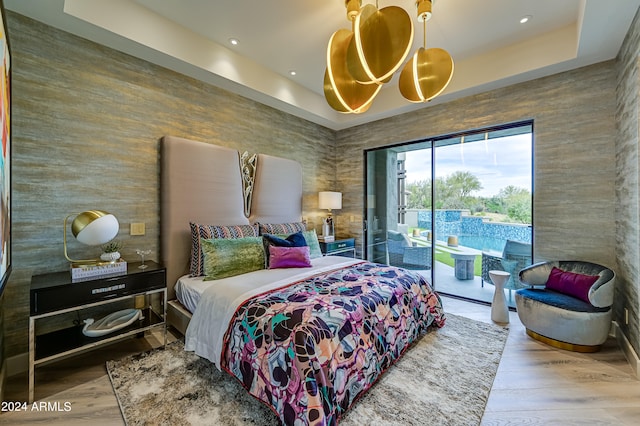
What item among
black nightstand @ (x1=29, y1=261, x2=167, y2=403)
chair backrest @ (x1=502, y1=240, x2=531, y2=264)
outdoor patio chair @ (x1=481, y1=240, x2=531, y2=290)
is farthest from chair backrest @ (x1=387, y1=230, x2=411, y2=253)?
black nightstand @ (x1=29, y1=261, x2=167, y2=403)

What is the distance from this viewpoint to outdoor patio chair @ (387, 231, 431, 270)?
429 centimetres

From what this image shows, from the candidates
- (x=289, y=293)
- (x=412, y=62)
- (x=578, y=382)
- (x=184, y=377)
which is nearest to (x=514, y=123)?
(x=412, y=62)

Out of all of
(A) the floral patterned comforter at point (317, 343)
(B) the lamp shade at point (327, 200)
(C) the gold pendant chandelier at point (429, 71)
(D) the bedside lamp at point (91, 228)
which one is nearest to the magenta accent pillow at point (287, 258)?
(A) the floral patterned comforter at point (317, 343)

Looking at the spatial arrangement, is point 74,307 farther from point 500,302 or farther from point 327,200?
point 500,302

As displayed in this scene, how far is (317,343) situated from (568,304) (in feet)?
8.25

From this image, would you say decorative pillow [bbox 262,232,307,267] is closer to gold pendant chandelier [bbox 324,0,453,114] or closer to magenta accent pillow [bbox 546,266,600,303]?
gold pendant chandelier [bbox 324,0,453,114]

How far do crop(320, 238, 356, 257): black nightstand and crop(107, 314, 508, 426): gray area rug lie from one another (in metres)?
2.11

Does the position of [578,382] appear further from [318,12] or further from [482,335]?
[318,12]

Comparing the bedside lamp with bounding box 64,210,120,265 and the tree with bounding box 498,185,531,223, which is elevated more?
the tree with bounding box 498,185,531,223

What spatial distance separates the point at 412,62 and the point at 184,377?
3.10m

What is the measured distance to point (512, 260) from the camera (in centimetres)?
352

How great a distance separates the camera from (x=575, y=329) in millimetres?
2365

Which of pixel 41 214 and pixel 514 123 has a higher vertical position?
pixel 514 123

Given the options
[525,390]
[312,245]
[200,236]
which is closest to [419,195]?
[312,245]
